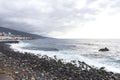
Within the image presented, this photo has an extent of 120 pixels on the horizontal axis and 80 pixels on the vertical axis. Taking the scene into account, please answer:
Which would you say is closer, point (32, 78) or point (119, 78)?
point (32, 78)

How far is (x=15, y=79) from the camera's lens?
13.7 metres

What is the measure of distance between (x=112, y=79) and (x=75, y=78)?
2.96 m

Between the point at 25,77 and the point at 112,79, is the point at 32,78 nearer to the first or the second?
the point at 25,77

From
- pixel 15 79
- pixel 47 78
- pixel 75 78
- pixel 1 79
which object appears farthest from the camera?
pixel 75 78

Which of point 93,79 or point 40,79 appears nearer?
point 40,79

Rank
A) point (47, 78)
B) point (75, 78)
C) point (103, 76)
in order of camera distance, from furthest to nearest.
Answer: point (103, 76)
point (75, 78)
point (47, 78)

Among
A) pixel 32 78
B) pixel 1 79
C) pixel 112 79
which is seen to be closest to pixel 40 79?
pixel 32 78

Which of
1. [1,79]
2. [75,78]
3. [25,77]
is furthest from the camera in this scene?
[75,78]

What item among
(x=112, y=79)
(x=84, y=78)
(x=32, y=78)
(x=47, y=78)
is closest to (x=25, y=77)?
(x=32, y=78)

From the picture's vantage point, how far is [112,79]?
17.6m

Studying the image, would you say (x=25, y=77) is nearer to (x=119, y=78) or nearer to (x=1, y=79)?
(x=1, y=79)

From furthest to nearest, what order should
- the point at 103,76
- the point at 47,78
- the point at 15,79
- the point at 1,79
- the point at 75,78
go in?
the point at 103,76 → the point at 75,78 → the point at 47,78 → the point at 15,79 → the point at 1,79

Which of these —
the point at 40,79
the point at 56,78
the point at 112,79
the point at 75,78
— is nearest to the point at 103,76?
the point at 112,79

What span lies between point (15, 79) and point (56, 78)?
3814mm
